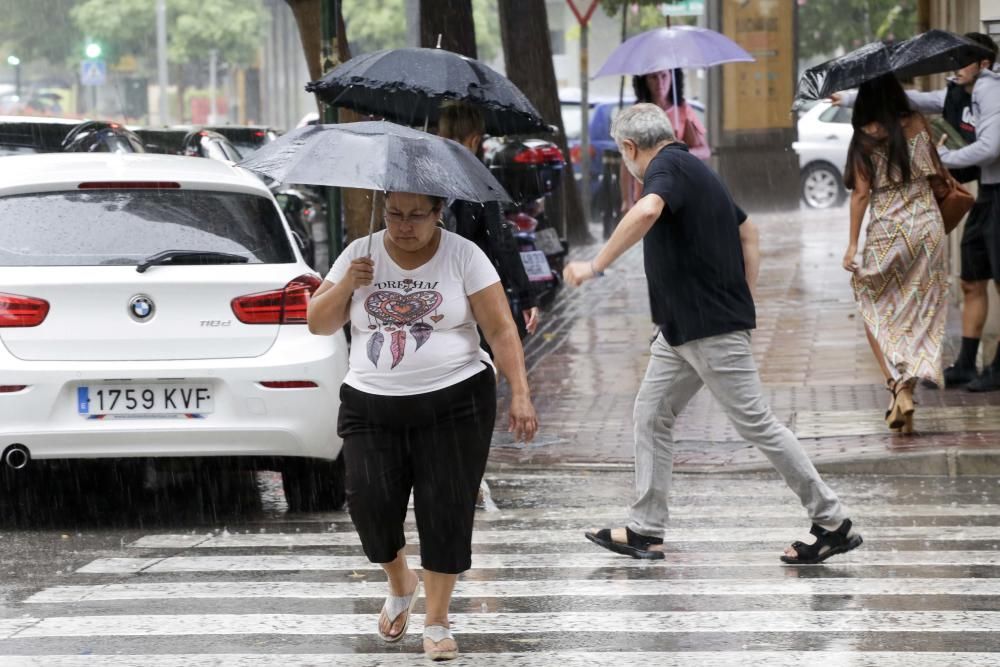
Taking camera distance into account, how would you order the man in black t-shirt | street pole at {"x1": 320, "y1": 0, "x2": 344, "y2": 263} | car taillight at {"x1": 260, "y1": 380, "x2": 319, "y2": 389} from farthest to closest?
street pole at {"x1": 320, "y1": 0, "x2": 344, "y2": 263}, car taillight at {"x1": 260, "y1": 380, "x2": 319, "y2": 389}, the man in black t-shirt

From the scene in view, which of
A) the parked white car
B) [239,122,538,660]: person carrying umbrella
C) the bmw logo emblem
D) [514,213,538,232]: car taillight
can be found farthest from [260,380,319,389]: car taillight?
the parked white car

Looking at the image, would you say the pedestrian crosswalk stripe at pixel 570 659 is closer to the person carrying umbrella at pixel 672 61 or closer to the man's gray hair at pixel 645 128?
the man's gray hair at pixel 645 128

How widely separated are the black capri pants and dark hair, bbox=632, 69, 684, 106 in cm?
777

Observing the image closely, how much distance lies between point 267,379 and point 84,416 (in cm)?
75

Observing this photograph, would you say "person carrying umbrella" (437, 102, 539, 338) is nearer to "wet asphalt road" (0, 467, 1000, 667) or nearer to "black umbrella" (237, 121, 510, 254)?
"wet asphalt road" (0, 467, 1000, 667)

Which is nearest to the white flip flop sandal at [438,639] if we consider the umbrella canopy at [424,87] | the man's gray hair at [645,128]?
the man's gray hair at [645,128]

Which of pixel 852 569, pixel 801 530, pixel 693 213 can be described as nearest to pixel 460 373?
pixel 693 213

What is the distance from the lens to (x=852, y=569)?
6969mm

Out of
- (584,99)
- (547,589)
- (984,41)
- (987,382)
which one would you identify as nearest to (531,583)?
(547,589)

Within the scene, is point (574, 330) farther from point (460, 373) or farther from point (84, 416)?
point (460, 373)

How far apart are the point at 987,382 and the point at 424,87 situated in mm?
4727

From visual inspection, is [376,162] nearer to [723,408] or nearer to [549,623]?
[549,623]

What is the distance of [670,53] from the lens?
12.6 metres

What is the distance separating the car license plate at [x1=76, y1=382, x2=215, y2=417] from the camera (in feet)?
24.7
